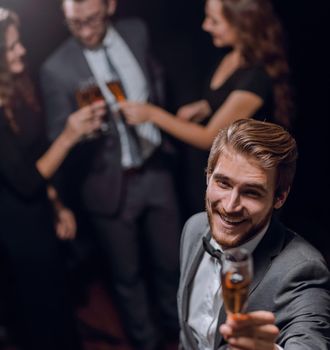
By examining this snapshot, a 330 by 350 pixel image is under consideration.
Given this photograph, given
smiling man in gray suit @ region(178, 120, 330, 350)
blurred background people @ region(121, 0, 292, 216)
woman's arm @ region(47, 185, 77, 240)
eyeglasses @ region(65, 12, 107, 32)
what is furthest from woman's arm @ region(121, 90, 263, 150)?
smiling man in gray suit @ region(178, 120, 330, 350)

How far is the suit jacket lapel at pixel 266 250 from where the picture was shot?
6.59 feet

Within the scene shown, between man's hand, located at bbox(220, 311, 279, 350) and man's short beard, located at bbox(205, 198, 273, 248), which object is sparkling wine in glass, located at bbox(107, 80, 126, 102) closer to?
man's short beard, located at bbox(205, 198, 273, 248)

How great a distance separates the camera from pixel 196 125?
131 inches

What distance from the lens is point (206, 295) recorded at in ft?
7.46

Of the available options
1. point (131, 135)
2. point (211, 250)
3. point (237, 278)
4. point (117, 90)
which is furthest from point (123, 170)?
point (237, 278)

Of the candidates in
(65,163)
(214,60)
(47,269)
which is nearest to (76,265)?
(47,269)

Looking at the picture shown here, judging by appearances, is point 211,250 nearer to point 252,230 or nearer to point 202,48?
point 252,230

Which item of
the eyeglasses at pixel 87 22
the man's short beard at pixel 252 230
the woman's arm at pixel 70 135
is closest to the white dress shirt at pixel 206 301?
the man's short beard at pixel 252 230

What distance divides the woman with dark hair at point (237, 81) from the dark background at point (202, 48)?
88mm

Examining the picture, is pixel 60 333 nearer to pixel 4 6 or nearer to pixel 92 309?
pixel 92 309

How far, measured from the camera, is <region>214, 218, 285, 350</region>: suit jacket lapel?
6.59 feet

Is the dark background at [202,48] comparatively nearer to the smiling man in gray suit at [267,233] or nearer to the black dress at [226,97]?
the black dress at [226,97]

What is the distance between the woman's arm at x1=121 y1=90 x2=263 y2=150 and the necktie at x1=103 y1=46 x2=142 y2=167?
0.04m

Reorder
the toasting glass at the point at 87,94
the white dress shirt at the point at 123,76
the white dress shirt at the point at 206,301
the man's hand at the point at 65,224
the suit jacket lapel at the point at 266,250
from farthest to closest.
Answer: the man's hand at the point at 65,224
the white dress shirt at the point at 123,76
the toasting glass at the point at 87,94
the white dress shirt at the point at 206,301
the suit jacket lapel at the point at 266,250
